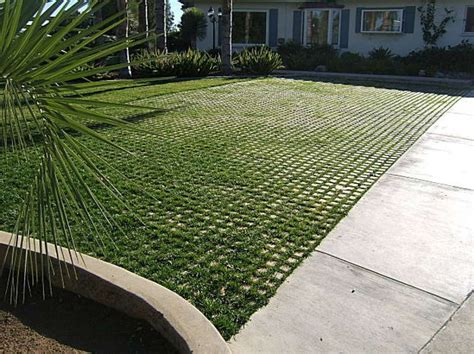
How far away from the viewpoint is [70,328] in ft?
8.55

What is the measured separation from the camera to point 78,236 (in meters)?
3.92

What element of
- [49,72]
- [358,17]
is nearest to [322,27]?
[358,17]

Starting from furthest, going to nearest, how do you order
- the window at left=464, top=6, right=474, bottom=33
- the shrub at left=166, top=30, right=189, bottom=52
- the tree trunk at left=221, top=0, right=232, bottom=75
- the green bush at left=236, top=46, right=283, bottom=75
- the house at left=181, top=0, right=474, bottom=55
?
the shrub at left=166, top=30, right=189, bottom=52 → the house at left=181, top=0, right=474, bottom=55 → the window at left=464, top=6, right=474, bottom=33 → the green bush at left=236, top=46, right=283, bottom=75 → the tree trunk at left=221, top=0, right=232, bottom=75

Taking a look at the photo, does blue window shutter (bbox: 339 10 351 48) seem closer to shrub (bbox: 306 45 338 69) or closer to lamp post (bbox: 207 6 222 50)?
shrub (bbox: 306 45 338 69)

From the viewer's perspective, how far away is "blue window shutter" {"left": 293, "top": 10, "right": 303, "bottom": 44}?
2288 centimetres

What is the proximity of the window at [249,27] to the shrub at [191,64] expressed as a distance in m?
6.88

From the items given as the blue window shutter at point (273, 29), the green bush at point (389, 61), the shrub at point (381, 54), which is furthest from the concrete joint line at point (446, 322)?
the blue window shutter at point (273, 29)

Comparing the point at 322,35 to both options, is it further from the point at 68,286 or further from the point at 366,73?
the point at 68,286

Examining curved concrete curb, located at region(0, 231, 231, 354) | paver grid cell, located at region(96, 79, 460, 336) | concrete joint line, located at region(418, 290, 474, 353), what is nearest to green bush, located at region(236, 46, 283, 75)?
paver grid cell, located at region(96, 79, 460, 336)

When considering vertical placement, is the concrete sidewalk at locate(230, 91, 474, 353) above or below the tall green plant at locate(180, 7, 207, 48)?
below

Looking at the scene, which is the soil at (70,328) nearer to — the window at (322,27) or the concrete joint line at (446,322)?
the concrete joint line at (446,322)

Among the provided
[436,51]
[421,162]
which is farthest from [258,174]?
[436,51]

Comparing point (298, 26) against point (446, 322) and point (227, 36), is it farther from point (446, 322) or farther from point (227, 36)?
point (446, 322)

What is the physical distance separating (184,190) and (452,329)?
121 inches
